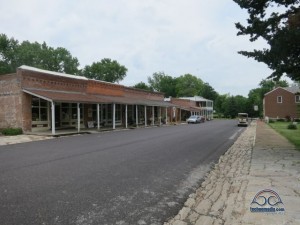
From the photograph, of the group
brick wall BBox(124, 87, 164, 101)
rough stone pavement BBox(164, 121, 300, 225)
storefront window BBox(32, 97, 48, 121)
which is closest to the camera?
rough stone pavement BBox(164, 121, 300, 225)

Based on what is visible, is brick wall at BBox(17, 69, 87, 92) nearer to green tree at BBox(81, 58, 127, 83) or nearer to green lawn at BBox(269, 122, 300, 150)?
green lawn at BBox(269, 122, 300, 150)

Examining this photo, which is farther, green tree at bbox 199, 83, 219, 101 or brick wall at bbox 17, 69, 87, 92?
green tree at bbox 199, 83, 219, 101

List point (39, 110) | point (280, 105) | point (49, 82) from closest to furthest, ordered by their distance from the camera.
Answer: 1. point (39, 110)
2. point (49, 82)
3. point (280, 105)

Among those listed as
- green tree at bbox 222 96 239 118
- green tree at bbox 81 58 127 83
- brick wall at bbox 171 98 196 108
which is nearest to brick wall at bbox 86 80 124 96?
brick wall at bbox 171 98 196 108

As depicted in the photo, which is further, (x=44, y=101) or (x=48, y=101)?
(x=44, y=101)

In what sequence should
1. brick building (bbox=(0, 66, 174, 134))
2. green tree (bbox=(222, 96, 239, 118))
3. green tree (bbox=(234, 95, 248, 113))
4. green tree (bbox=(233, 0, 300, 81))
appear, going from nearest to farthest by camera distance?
green tree (bbox=(233, 0, 300, 81)) < brick building (bbox=(0, 66, 174, 134)) < green tree (bbox=(234, 95, 248, 113)) < green tree (bbox=(222, 96, 239, 118))

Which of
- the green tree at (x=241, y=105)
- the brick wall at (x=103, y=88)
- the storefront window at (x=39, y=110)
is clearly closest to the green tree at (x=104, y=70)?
the green tree at (x=241, y=105)

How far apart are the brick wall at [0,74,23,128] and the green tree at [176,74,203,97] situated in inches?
3679

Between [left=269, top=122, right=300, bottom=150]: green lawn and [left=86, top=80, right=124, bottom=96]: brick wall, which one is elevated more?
[left=86, top=80, right=124, bottom=96]: brick wall

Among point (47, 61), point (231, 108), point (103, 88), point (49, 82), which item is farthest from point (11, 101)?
point (231, 108)

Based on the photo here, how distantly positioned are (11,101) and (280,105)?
57.3 meters

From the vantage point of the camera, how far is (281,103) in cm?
6994

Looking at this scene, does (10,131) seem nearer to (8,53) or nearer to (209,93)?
(8,53)

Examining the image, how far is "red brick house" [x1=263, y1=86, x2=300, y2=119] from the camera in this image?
68875 mm
